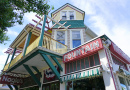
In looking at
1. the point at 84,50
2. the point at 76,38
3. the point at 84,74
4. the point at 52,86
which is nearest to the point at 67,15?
the point at 76,38

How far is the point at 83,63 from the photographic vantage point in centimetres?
603

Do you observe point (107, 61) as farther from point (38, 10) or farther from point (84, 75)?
point (38, 10)

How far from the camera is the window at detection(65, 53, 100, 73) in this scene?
553 cm

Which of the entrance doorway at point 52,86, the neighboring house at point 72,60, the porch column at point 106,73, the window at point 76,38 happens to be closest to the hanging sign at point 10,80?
the neighboring house at point 72,60

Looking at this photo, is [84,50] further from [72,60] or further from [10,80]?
[10,80]

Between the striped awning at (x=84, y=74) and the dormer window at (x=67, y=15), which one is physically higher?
the dormer window at (x=67, y=15)

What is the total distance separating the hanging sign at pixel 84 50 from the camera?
5252 mm

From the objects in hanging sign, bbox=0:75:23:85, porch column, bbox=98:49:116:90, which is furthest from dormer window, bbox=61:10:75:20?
hanging sign, bbox=0:75:23:85

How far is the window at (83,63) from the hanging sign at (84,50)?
0.35 metres

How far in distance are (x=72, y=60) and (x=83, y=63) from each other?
0.83 m

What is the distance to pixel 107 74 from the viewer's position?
4.65 meters

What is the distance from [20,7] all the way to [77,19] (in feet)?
21.5

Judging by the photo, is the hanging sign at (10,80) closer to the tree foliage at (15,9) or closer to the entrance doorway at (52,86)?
the entrance doorway at (52,86)

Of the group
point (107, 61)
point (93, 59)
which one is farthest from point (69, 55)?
point (107, 61)
